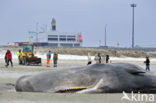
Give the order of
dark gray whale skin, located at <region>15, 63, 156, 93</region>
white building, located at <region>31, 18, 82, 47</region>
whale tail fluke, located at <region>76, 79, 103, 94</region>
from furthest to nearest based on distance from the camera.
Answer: white building, located at <region>31, 18, 82, 47</region> → dark gray whale skin, located at <region>15, 63, 156, 93</region> → whale tail fluke, located at <region>76, 79, 103, 94</region>

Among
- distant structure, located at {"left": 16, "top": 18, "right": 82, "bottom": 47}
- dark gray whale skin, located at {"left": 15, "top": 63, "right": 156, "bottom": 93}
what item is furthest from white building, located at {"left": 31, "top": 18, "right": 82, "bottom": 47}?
dark gray whale skin, located at {"left": 15, "top": 63, "right": 156, "bottom": 93}

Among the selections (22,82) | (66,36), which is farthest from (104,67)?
(66,36)

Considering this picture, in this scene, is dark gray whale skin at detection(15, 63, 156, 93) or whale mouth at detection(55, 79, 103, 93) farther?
dark gray whale skin at detection(15, 63, 156, 93)

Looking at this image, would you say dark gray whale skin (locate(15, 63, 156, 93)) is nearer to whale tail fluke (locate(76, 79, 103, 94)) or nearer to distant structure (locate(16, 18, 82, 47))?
whale tail fluke (locate(76, 79, 103, 94))

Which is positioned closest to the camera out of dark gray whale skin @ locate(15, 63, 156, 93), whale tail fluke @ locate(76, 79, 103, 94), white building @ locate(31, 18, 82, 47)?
whale tail fluke @ locate(76, 79, 103, 94)

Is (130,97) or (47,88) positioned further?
(47,88)

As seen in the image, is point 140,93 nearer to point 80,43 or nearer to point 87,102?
point 87,102

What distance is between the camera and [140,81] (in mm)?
7605

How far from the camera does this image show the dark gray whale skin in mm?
7520

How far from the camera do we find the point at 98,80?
24.8 ft

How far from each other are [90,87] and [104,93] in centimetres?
37

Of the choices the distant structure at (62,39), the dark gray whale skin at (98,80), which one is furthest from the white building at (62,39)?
the dark gray whale skin at (98,80)

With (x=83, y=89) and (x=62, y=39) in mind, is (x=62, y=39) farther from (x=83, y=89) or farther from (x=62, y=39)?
(x=83, y=89)

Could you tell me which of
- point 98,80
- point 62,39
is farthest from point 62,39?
point 98,80
